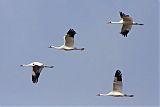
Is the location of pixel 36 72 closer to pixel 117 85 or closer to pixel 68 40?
pixel 68 40

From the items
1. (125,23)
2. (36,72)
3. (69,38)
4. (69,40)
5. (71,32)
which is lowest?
(36,72)

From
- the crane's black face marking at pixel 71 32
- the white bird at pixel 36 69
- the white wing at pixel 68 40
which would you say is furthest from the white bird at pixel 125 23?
the white bird at pixel 36 69

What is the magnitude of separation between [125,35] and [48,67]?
5204mm

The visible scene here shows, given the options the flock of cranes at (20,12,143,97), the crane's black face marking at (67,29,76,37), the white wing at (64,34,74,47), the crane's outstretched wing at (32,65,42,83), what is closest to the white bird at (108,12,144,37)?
the flock of cranes at (20,12,143,97)

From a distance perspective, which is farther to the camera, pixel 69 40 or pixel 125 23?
pixel 125 23

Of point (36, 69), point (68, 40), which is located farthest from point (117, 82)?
point (36, 69)

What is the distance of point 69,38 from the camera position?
58906 mm

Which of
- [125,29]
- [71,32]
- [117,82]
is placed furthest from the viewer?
[125,29]

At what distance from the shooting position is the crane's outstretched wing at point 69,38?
58.7m

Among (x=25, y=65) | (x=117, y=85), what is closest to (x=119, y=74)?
(x=117, y=85)

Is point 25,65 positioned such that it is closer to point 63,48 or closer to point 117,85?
point 63,48

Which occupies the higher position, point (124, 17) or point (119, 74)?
point (124, 17)

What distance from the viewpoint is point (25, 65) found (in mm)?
61625

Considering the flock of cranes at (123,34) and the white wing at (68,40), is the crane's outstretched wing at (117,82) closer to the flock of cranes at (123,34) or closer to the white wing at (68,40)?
the flock of cranes at (123,34)
